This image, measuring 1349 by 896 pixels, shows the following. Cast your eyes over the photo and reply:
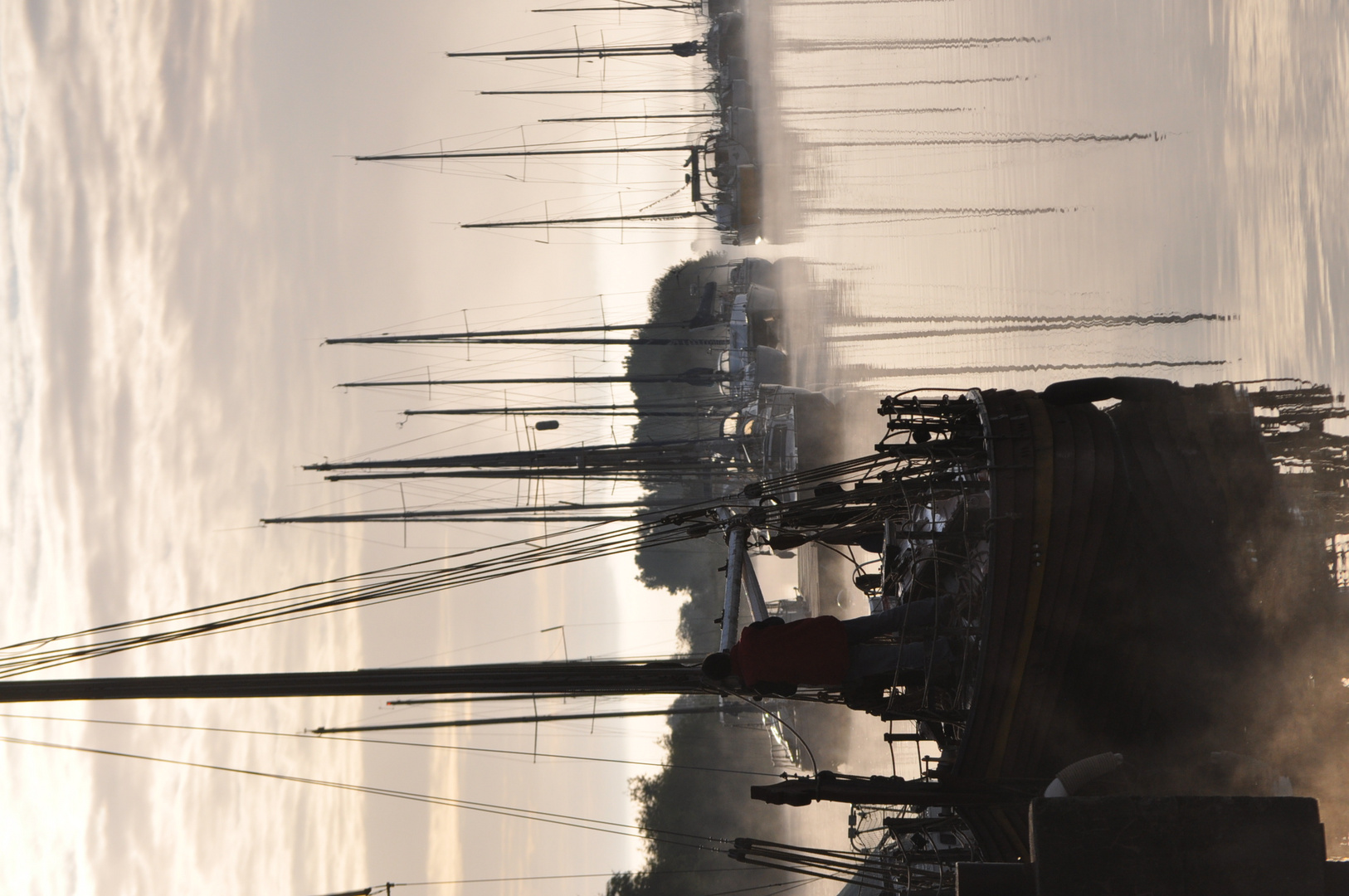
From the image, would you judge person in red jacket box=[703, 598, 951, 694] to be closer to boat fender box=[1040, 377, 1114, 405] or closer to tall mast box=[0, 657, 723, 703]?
tall mast box=[0, 657, 723, 703]

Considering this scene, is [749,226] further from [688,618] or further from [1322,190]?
[688,618]

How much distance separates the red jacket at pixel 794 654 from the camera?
10.6m

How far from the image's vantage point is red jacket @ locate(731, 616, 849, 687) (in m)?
10.6

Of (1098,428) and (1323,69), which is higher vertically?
(1323,69)

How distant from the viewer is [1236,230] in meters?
15.4

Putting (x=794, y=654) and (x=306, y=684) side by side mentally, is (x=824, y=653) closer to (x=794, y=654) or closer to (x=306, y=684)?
(x=794, y=654)

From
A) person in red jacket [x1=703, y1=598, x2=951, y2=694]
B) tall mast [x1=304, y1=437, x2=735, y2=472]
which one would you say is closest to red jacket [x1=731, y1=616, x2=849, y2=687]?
person in red jacket [x1=703, y1=598, x2=951, y2=694]

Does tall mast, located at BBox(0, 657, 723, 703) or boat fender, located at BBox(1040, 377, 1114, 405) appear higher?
boat fender, located at BBox(1040, 377, 1114, 405)

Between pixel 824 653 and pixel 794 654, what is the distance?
0.39m

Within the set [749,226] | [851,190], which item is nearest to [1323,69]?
[851,190]

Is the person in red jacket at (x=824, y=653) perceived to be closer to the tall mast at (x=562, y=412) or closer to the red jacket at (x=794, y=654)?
the red jacket at (x=794, y=654)

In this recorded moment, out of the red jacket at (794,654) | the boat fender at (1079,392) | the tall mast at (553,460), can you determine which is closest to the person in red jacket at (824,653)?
the red jacket at (794,654)

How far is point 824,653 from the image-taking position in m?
10.9

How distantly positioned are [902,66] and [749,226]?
15041 millimetres
